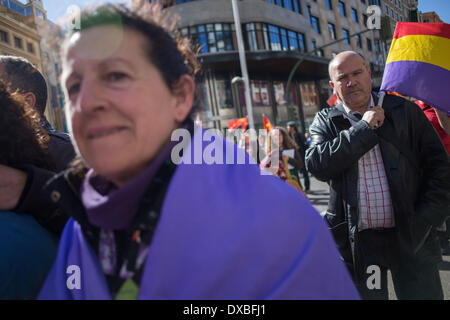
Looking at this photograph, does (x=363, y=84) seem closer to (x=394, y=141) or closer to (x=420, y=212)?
(x=394, y=141)

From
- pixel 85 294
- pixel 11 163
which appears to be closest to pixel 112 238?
pixel 85 294

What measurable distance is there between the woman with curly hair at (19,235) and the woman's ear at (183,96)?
660 mm

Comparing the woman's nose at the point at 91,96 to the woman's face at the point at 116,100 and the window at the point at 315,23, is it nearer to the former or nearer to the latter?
the woman's face at the point at 116,100

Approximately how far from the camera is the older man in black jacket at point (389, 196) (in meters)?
2.13

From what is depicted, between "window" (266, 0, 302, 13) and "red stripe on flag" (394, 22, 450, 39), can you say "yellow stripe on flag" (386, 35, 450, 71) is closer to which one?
"red stripe on flag" (394, 22, 450, 39)

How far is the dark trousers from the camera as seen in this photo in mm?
2117

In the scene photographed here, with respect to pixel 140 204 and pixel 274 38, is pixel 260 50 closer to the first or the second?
pixel 274 38

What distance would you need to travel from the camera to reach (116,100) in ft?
3.14

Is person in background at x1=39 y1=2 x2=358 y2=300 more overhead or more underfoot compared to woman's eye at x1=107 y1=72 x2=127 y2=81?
more underfoot

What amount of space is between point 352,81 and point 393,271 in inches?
48.4

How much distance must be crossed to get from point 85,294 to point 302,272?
0.61 metres

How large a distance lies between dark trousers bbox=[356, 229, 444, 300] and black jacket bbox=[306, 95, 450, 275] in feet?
0.21

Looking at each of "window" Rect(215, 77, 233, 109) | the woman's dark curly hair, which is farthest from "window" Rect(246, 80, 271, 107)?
the woman's dark curly hair
